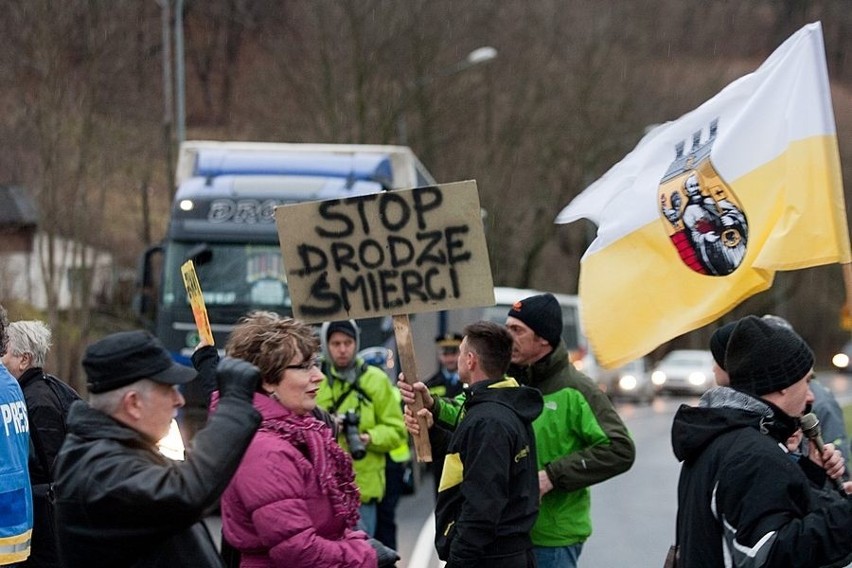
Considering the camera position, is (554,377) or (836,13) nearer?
(554,377)

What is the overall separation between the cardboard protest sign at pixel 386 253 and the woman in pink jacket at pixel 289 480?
558 mm

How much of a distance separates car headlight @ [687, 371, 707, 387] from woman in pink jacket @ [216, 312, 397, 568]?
38.4 meters

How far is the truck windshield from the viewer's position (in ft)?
49.1

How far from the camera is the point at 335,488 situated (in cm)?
467

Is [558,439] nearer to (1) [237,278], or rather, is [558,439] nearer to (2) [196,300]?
(2) [196,300]

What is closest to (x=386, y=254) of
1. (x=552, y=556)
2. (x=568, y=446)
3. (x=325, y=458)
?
(x=325, y=458)

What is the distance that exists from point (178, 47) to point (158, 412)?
21.9 m

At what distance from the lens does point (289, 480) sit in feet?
14.7

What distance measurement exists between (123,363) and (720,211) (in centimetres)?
242

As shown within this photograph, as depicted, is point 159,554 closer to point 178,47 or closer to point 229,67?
point 178,47

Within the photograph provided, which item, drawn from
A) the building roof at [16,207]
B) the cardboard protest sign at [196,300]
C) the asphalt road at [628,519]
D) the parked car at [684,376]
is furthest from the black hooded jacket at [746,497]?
the parked car at [684,376]

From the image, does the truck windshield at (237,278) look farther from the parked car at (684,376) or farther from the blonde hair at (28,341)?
the parked car at (684,376)

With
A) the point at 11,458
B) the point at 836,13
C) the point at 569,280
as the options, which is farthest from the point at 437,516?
the point at 836,13

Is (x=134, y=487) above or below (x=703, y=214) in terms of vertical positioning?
below
